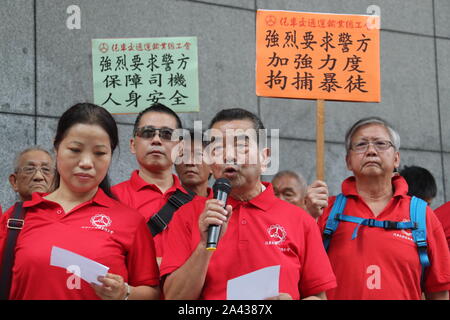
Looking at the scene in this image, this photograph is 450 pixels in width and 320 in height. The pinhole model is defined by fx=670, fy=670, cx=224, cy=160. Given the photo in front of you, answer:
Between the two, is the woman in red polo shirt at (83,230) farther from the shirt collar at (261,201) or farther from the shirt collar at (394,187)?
the shirt collar at (394,187)

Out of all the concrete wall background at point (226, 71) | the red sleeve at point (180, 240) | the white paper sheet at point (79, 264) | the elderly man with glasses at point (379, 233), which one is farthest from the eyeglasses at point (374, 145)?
the concrete wall background at point (226, 71)

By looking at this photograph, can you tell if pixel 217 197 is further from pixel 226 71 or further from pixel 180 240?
pixel 226 71

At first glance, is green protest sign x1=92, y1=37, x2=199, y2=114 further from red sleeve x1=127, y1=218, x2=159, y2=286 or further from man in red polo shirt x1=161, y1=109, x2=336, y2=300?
red sleeve x1=127, y1=218, x2=159, y2=286

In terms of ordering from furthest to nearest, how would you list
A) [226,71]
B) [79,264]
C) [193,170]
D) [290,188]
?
1. [226,71]
2. [290,188]
3. [193,170]
4. [79,264]

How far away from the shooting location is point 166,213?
3.65 metres

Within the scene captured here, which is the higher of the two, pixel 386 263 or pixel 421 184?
pixel 421 184

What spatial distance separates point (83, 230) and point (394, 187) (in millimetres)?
1704

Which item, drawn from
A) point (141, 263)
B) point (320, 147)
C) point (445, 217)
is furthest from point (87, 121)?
point (445, 217)

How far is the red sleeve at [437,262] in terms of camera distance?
322 centimetres

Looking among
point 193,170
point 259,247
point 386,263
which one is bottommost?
point 386,263

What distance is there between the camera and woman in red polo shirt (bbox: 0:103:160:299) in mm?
2621

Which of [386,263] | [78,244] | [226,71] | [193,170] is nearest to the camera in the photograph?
[78,244]

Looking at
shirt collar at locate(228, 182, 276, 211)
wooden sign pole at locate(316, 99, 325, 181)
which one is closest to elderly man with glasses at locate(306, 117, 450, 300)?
wooden sign pole at locate(316, 99, 325, 181)
